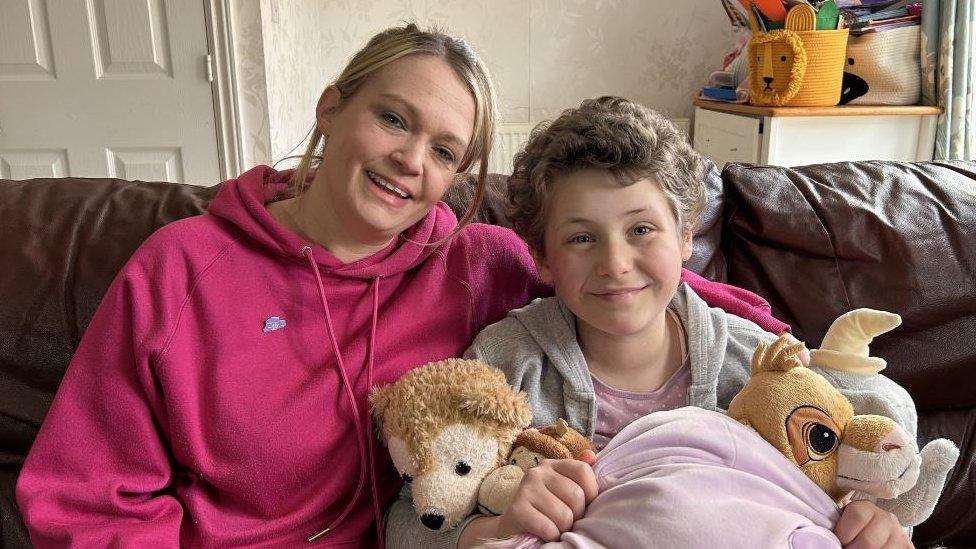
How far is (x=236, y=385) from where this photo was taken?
1073mm

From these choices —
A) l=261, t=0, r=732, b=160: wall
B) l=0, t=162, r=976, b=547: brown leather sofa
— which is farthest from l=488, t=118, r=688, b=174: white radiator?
l=0, t=162, r=976, b=547: brown leather sofa

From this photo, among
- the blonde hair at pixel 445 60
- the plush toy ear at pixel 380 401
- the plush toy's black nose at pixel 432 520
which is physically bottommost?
the plush toy's black nose at pixel 432 520

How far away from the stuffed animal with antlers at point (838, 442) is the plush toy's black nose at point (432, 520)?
15.9 inches

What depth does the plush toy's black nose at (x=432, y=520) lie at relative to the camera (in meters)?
0.97

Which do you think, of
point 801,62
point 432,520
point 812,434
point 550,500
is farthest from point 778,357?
point 801,62

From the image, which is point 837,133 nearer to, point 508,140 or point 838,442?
point 508,140

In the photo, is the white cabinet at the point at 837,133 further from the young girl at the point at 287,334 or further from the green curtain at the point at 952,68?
the young girl at the point at 287,334

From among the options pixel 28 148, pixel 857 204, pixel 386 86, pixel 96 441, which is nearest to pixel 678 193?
pixel 386 86

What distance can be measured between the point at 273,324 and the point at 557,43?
9.48 feet

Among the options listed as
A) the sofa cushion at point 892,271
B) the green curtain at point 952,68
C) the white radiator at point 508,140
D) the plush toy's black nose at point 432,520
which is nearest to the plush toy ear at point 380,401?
the plush toy's black nose at point 432,520

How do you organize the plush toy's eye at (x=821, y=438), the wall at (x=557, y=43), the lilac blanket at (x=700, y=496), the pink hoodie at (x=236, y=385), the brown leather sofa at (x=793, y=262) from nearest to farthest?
the lilac blanket at (x=700, y=496) < the plush toy's eye at (x=821, y=438) < the pink hoodie at (x=236, y=385) < the brown leather sofa at (x=793, y=262) < the wall at (x=557, y=43)

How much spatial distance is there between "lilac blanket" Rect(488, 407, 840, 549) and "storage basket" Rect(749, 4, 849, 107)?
6.55 feet

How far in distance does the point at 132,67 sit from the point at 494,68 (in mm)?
1605

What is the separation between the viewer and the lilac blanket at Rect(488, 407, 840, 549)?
0.80 meters
